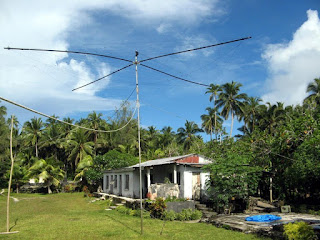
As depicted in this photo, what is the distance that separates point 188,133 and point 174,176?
4535 cm

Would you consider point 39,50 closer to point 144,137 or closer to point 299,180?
point 299,180

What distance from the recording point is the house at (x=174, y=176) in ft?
71.4

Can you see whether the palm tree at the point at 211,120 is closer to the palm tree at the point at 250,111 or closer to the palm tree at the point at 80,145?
the palm tree at the point at 250,111

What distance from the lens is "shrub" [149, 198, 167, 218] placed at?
18438mm

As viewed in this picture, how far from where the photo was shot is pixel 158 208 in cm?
1847

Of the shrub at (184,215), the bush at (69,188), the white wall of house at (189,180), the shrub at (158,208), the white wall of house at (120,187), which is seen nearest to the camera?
the shrub at (184,215)

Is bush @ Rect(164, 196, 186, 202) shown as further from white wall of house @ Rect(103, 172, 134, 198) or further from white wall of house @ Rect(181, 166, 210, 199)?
white wall of house @ Rect(103, 172, 134, 198)

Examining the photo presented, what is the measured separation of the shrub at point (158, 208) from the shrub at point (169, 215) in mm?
285

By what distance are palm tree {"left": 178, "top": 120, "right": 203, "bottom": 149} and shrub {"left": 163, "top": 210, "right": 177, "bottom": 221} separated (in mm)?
48071

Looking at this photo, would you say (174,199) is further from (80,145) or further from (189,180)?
(80,145)

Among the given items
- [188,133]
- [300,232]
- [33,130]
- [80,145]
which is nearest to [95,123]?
[80,145]

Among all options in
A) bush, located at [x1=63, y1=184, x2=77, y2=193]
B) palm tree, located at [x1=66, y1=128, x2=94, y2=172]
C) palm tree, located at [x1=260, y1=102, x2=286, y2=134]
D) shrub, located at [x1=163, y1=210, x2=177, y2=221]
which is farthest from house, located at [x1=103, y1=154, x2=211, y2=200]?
palm tree, located at [x1=260, y1=102, x2=286, y2=134]

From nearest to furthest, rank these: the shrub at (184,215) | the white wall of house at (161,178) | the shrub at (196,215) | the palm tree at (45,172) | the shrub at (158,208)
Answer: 1. the shrub at (184,215)
2. the shrub at (196,215)
3. the shrub at (158,208)
4. the white wall of house at (161,178)
5. the palm tree at (45,172)

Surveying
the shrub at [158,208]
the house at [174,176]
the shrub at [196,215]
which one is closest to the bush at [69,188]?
the house at [174,176]
